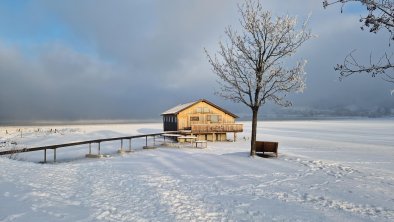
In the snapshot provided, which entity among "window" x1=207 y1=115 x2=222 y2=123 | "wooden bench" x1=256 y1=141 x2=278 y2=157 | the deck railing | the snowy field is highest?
"window" x1=207 y1=115 x2=222 y2=123

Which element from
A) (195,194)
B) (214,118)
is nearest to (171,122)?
(214,118)

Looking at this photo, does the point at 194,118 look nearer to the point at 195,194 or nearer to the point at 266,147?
the point at 266,147

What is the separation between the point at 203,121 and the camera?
47.6 m

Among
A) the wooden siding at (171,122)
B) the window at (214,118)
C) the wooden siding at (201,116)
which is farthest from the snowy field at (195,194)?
the window at (214,118)

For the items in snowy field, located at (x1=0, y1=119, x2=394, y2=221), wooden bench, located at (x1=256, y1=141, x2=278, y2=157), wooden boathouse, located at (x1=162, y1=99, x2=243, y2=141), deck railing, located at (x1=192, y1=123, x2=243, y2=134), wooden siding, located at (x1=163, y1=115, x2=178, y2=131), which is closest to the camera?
snowy field, located at (x1=0, y1=119, x2=394, y2=221)

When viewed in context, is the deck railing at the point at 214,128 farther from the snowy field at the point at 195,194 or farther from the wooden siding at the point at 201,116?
the snowy field at the point at 195,194

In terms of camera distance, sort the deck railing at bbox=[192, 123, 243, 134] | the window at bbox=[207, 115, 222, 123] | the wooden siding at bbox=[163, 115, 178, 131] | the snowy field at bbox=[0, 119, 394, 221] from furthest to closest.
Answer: the window at bbox=[207, 115, 222, 123], the wooden siding at bbox=[163, 115, 178, 131], the deck railing at bbox=[192, 123, 243, 134], the snowy field at bbox=[0, 119, 394, 221]

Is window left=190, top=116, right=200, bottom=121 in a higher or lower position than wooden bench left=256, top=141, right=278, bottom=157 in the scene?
higher

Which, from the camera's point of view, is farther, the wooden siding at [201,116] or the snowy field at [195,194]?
the wooden siding at [201,116]

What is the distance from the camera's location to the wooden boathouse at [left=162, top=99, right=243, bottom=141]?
45.7m

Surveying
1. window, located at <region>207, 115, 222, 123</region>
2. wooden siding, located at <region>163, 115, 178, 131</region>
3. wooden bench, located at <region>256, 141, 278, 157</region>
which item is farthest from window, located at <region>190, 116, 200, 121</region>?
wooden bench, located at <region>256, 141, 278, 157</region>

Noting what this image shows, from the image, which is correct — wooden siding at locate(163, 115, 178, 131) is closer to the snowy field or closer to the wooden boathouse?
the wooden boathouse

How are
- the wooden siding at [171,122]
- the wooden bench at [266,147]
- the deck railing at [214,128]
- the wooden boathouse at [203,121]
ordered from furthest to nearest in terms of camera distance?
the wooden siding at [171,122] → the wooden boathouse at [203,121] → the deck railing at [214,128] → the wooden bench at [266,147]

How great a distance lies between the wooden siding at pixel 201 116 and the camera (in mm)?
46125
